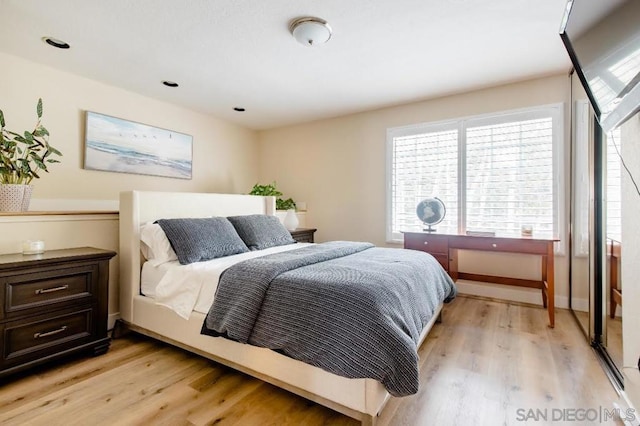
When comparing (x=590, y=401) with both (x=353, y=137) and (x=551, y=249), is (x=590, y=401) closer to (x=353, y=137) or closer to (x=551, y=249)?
(x=551, y=249)

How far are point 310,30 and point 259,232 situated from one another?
5.83 feet

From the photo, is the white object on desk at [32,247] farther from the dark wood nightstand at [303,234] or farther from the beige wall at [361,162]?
the beige wall at [361,162]

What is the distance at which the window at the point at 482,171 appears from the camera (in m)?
3.13

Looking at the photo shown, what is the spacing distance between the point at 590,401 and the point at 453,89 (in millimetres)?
2896

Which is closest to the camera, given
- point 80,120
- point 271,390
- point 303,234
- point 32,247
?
point 271,390

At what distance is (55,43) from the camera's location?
2.43 meters

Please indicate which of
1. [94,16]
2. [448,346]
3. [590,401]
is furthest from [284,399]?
[94,16]

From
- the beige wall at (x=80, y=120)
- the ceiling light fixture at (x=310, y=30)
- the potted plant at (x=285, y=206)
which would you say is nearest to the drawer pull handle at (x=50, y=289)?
the beige wall at (x=80, y=120)

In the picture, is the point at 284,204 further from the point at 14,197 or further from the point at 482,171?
the point at 14,197

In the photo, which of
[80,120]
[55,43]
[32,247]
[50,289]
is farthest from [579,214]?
[80,120]

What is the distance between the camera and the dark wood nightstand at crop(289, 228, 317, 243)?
13.2 feet

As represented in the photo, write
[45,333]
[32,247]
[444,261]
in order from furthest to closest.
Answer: [444,261], [32,247], [45,333]

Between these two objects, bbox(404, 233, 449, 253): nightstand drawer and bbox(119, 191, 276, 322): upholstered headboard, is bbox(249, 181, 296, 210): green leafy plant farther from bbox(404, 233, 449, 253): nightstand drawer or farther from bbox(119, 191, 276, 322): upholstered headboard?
bbox(404, 233, 449, 253): nightstand drawer

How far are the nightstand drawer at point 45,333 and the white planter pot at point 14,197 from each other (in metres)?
0.80
